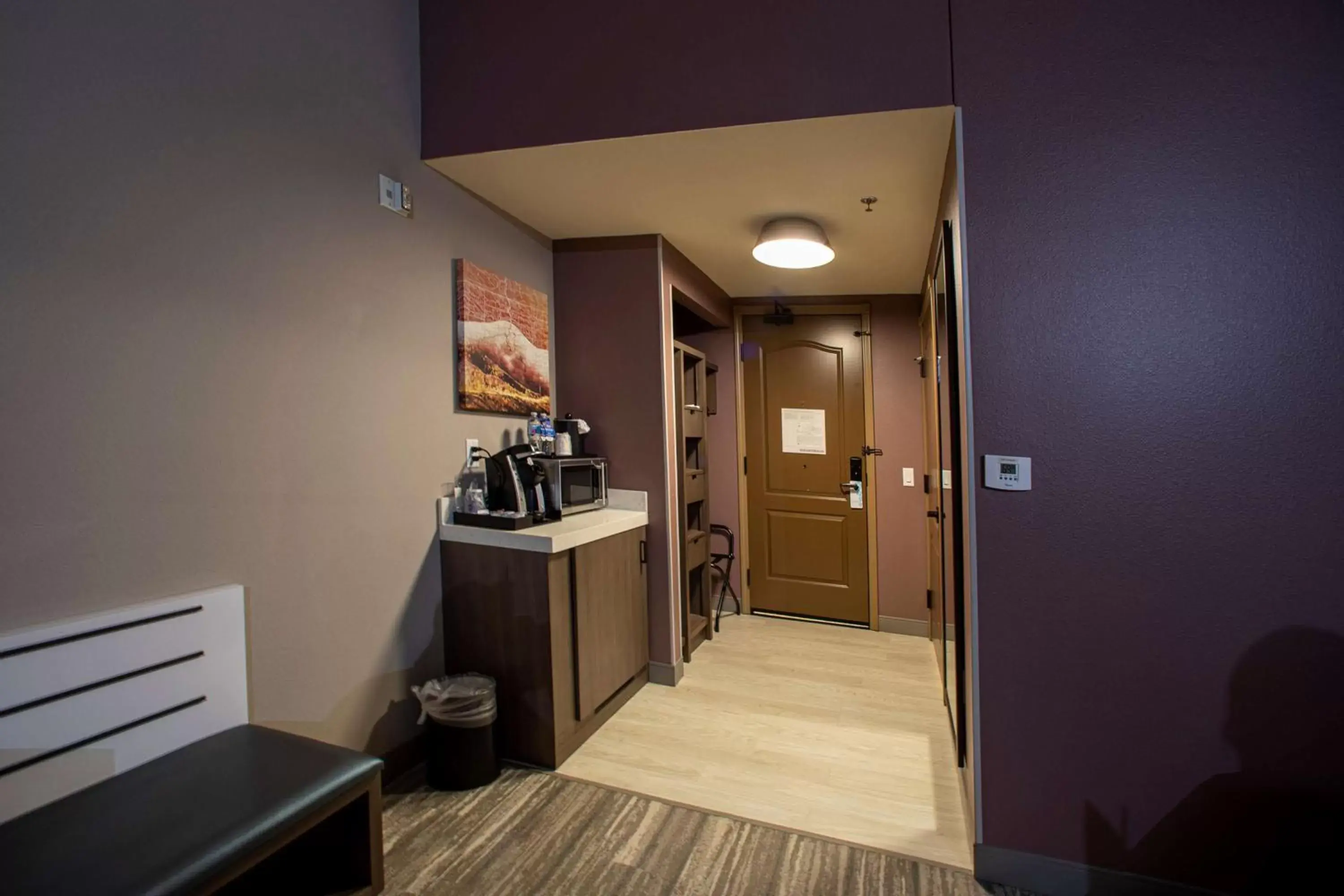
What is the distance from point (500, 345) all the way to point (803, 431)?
7.78 feet

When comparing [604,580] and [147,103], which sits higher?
[147,103]

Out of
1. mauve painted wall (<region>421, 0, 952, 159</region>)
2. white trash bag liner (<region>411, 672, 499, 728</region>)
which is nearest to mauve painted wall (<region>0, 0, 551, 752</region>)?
white trash bag liner (<region>411, 672, 499, 728</region>)

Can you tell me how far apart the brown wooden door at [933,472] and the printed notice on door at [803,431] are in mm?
702

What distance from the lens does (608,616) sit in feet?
8.87

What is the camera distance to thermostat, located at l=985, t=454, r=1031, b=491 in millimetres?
1707

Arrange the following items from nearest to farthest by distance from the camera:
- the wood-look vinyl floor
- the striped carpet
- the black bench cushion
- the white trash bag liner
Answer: the black bench cushion → the striped carpet → the wood-look vinyl floor → the white trash bag liner

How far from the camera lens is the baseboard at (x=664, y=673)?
3131 millimetres

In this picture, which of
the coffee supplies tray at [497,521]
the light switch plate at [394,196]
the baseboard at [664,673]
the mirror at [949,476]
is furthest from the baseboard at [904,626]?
the light switch plate at [394,196]

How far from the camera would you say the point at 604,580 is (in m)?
2.68

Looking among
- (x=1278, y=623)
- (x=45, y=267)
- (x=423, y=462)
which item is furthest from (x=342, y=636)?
(x=1278, y=623)

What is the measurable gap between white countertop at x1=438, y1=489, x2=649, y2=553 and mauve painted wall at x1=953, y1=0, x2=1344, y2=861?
149 cm

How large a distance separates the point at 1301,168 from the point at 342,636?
125 inches

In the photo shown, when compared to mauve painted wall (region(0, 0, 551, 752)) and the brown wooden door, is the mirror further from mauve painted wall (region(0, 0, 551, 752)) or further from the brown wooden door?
mauve painted wall (region(0, 0, 551, 752))

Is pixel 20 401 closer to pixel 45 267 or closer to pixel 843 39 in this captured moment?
pixel 45 267
